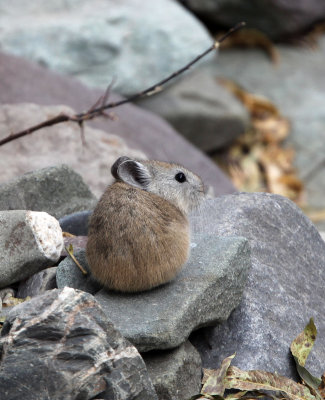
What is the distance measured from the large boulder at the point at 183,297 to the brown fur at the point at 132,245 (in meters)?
0.09

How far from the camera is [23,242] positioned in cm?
442

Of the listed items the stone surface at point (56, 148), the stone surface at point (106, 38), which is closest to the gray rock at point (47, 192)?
the stone surface at point (56, 148)

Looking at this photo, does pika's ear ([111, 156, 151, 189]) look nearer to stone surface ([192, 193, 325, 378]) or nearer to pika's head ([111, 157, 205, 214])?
pika's head ([111, 157, 205, 214])

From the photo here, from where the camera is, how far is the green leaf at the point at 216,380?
3.99 meters

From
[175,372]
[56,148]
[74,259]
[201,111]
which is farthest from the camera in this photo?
[201,111]

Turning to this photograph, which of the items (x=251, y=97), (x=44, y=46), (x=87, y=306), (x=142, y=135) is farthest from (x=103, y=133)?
(x=251, y=97)

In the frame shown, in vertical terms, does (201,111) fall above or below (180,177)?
below

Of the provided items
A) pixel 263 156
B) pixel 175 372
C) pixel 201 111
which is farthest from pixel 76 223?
pixel 263 156

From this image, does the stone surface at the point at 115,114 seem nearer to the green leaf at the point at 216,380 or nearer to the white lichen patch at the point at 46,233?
the white lichen patch at the point at 46,233

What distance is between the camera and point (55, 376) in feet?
11.0

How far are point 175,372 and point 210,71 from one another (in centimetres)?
1002

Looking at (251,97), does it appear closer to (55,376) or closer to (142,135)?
(142,135)

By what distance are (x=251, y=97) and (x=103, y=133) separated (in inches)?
218

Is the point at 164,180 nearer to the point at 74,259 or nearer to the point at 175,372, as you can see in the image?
the point at 74,259
